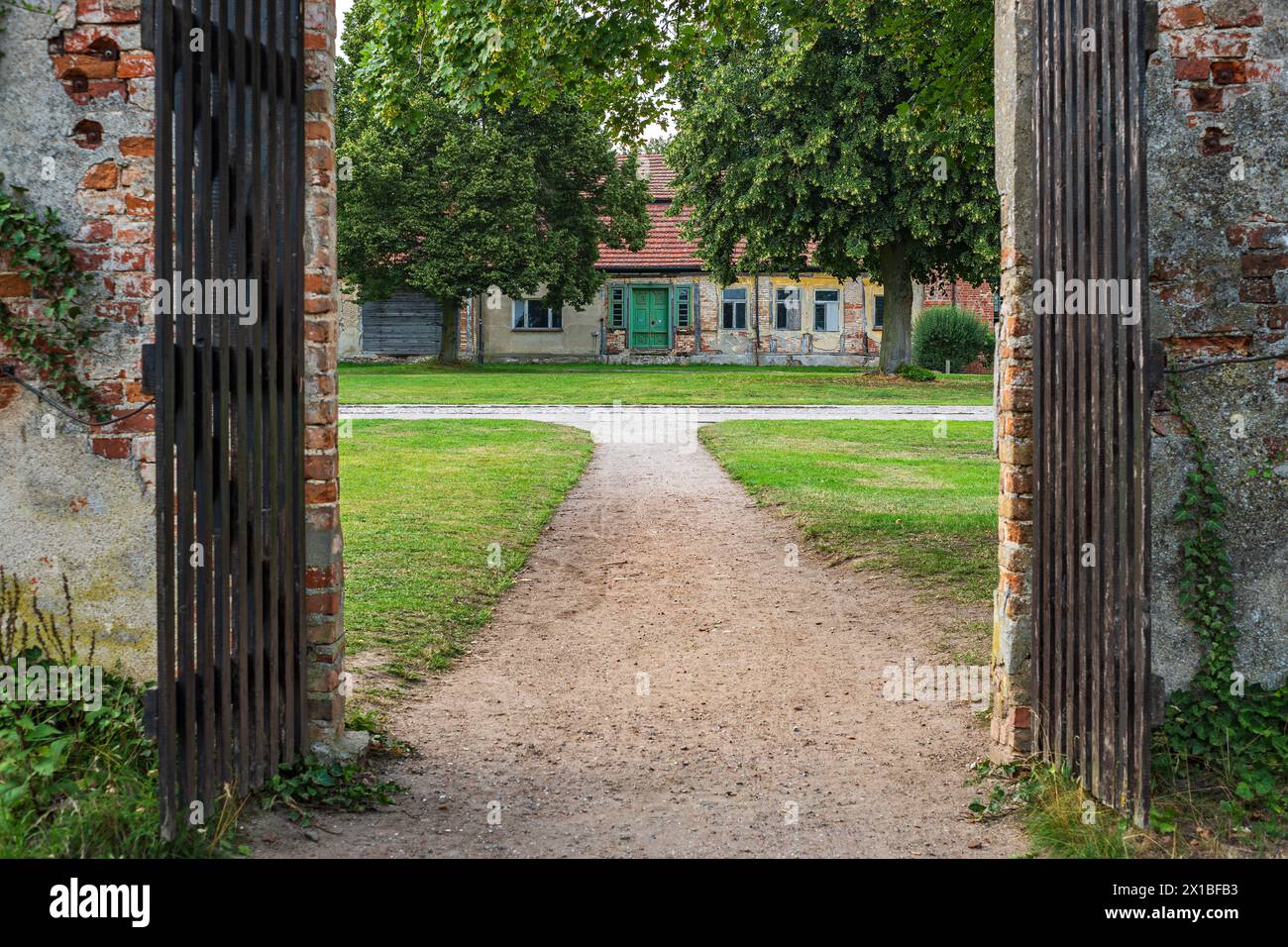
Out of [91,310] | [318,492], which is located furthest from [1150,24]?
[91,310]

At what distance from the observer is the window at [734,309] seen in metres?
39.3

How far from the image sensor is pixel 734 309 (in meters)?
39.4

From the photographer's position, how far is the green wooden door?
130 feet

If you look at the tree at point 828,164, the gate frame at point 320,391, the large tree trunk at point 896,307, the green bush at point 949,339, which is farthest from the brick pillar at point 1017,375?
the green bush at point 949,339

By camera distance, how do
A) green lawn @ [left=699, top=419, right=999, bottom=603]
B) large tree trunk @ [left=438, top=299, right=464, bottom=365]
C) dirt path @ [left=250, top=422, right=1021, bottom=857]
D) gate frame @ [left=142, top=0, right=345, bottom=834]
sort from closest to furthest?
1. dirt path @ [left=250, top=422, right=1021, bottom=857]
2. gate frame @ [left=142, top=0, right=345, bottom=834]
3. green lawn @ [left=699, top=419, right=999, bottom=603]
4. large tree trunk @ [left=438, top=299, right=464, bottom=365]

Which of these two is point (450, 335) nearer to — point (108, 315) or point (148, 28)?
point (108, 315)

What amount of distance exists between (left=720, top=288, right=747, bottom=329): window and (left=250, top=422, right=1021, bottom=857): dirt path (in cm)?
2962

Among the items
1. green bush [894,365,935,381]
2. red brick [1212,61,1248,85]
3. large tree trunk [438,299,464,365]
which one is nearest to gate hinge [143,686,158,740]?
red brick [1212,61,1248,85]

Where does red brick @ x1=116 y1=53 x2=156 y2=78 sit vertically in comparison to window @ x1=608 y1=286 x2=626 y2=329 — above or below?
below

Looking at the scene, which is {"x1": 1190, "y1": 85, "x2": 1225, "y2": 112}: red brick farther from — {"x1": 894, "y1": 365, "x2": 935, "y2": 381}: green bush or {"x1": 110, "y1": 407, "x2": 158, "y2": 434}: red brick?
{"x1": 894, "y1": 365, "x2": 935, "y2": 381}: green bush

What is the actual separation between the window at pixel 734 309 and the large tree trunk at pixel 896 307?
30.1 ft

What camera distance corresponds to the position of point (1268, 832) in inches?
172

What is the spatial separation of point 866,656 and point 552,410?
53.8ft
